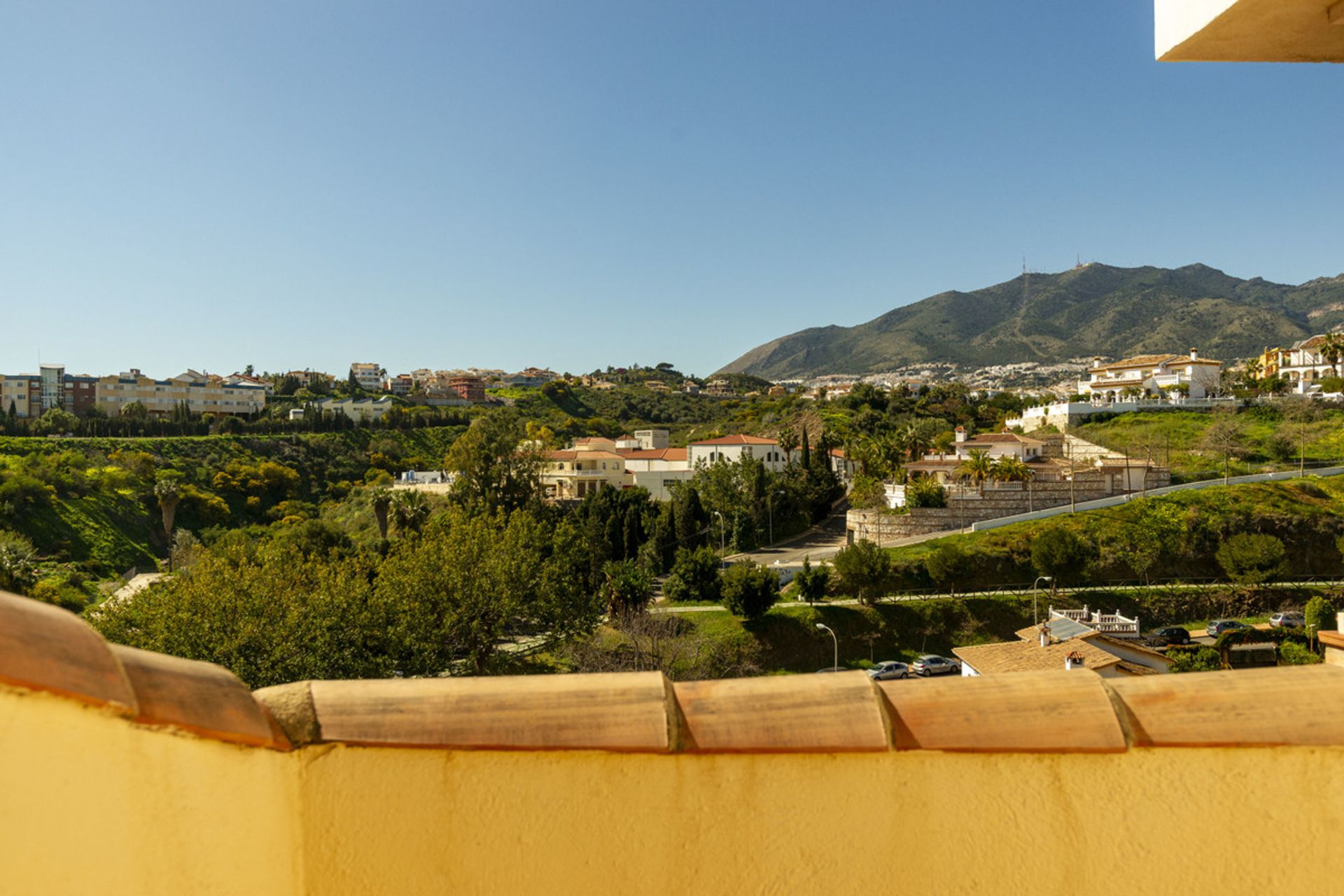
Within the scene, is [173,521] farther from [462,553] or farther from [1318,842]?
[1318,842]

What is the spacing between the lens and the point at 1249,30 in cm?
246

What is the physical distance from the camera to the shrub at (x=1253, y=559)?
102ft

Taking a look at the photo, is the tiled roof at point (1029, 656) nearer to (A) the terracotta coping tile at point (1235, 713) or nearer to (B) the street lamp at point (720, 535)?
(B) the street lamp at point (720, 535)

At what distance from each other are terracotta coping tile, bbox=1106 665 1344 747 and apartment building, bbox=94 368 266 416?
7727 centimetres

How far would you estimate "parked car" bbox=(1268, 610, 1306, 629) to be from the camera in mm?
27822

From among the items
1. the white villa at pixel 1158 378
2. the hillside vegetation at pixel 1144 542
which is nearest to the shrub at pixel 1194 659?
the hillside vegetation at pixel 1144 542

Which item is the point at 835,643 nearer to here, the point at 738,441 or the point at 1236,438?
the point at 738,441

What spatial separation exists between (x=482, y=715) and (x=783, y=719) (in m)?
0.59

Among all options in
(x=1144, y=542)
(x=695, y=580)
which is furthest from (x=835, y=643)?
(x=1144, y=542)

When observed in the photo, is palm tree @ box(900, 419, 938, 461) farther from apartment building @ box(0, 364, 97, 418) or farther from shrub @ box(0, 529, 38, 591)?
apartment building @ box(0, 364, 97, 418)

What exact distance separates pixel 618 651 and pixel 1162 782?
23747mm

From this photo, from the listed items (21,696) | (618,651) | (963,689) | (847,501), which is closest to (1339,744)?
(963,689)

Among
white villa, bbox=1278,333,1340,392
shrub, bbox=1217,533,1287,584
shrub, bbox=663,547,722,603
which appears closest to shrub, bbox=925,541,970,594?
shrub, bbox=663,547,722,603

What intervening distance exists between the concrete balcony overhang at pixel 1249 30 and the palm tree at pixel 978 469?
37.8 metres
